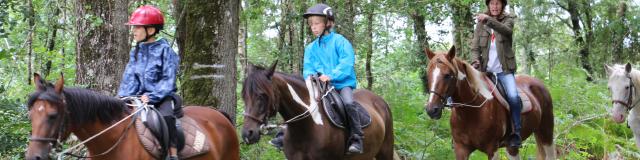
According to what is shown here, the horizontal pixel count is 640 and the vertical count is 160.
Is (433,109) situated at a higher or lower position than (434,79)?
lower

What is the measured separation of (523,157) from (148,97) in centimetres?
711

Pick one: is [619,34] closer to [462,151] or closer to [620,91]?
[620,91]

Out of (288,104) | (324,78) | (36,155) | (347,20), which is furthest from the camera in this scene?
(347,20)

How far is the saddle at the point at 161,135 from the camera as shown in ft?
16.3

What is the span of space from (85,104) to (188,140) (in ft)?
3.80

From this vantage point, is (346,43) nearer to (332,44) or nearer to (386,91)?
(332,44)

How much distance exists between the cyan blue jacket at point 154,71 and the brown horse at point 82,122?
0.32m

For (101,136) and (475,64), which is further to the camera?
(475,64)

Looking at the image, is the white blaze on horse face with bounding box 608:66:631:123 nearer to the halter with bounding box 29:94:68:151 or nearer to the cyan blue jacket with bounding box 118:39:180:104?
the cyan blue jacket with bounding box 118:39:180:104

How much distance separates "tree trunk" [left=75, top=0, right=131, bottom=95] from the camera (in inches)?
281

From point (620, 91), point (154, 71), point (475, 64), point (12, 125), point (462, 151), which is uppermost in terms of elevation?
point (154, 71)

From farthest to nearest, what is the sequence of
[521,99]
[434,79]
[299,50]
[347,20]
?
[347,20], [299,50], [521,99], [434,79]

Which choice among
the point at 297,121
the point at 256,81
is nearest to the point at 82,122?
the point at 256,81

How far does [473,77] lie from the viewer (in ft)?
24.3
